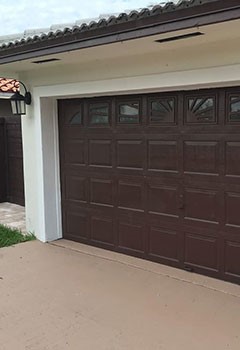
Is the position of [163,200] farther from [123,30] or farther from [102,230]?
[123,30]

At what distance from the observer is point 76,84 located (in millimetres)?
6355

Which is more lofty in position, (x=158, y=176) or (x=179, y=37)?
(x=179, y=37)

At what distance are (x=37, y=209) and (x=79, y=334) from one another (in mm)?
3595

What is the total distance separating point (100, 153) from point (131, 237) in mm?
1370

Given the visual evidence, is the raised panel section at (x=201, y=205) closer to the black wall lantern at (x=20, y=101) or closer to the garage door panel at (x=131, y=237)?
the garage door panel at (x=131, y=237)

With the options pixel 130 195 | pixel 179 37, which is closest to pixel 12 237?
pixel 130 195

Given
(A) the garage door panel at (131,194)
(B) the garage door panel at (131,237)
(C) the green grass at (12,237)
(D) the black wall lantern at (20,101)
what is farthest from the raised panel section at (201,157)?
(C) the green grass at (12,237)

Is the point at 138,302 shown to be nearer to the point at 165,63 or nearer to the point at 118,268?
the point at 118,268

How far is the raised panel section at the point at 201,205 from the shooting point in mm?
5370

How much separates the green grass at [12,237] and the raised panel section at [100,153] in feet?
6.07

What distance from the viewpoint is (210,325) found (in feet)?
14.0

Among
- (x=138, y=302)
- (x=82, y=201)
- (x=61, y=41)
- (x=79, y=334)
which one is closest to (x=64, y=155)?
(x=82, y=201)

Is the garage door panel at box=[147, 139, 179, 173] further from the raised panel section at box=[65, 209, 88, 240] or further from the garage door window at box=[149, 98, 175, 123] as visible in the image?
the raised panel section at box=[65, 209, 88, 240]

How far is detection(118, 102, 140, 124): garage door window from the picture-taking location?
6.12 m
